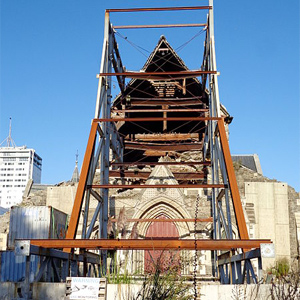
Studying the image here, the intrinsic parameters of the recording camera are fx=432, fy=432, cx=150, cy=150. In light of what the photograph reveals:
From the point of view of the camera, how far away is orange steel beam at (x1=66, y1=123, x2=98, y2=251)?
1144 cm

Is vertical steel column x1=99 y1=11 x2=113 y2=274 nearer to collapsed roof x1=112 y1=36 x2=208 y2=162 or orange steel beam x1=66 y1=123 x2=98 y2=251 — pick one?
orange steel beam x1=66 y1=123 x2=98 y2=251

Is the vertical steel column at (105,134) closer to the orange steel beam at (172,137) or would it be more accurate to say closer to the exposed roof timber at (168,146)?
the exposed roof timber at (168,146)

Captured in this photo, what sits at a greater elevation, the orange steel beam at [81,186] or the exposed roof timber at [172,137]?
the exposed roof timber at [172,137]

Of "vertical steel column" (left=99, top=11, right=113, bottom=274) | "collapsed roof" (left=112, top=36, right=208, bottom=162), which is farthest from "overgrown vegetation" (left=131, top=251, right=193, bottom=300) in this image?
"collapsed roof" (left=112, top=36, right=208, bottom=162)

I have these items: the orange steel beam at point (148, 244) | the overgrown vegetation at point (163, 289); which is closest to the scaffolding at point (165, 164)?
the orange steel beam at point (148, 244)

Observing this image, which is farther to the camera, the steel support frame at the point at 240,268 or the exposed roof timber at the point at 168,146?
the exposed roof timber at the point at 168,146

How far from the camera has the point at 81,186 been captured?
1262cm

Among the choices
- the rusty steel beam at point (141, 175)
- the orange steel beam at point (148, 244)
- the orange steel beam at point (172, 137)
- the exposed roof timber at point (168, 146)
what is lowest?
the orange steel beam at point (148, 244)

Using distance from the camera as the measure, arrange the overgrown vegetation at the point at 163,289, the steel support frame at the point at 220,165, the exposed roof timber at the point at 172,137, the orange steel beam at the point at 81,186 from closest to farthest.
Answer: the overgrown vegetation at the point at 163,289 → the orange steel beam at the point at 81,186 → the steel support frame at the point at 220,165 → the exposed roof timber at the point at 172,137

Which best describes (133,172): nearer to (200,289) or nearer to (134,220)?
(134,220)

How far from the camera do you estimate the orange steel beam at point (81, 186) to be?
1144 cm

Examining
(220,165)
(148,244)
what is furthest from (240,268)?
(220,165)

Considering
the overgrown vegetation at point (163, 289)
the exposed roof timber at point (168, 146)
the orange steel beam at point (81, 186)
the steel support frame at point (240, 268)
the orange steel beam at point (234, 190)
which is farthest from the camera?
the exposed roof timber at point (168, 146)

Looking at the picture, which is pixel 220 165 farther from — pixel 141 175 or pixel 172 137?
pixel 172 137
